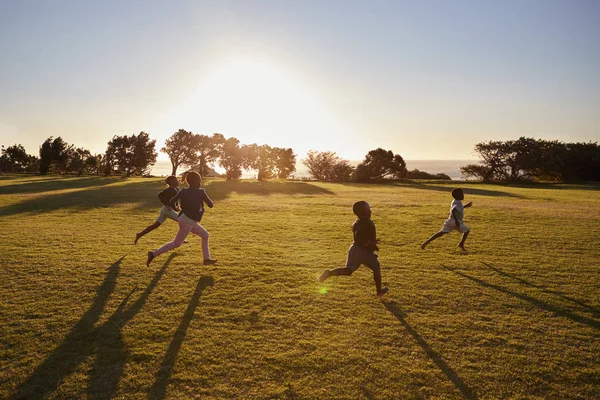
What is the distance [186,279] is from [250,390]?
4.31 meters

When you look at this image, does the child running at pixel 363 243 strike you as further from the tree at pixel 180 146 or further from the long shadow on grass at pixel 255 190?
the tree at pixel 180 146

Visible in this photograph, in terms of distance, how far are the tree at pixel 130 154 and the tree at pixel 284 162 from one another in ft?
100

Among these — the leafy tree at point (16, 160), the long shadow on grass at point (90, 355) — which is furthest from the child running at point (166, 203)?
the leafy tree at point (16, 160)

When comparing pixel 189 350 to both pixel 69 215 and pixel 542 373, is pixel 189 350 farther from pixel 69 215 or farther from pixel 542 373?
pixel 69 215

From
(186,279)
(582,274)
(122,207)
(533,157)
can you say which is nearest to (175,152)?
(122,207)

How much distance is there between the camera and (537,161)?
5800 cm

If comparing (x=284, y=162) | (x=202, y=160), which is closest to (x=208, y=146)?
(x=202, y=160)

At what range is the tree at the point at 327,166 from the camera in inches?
2781

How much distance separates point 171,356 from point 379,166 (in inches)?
2350

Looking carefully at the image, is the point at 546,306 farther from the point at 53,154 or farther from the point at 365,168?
the point at 53,154

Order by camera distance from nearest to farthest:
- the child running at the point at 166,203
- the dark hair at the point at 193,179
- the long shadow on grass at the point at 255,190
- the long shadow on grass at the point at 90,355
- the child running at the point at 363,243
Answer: the long shadow on grass at the point at 90,355 < the child running at the point at 363,243 < the dark hair at the point at 193,179 < the child running at the point at 166,203 < the long shadow on grass at the point at 255,190

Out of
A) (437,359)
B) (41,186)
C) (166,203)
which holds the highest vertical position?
(166,203)

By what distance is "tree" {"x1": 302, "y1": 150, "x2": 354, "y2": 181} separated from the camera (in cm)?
7062

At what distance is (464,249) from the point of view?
35.6ft
